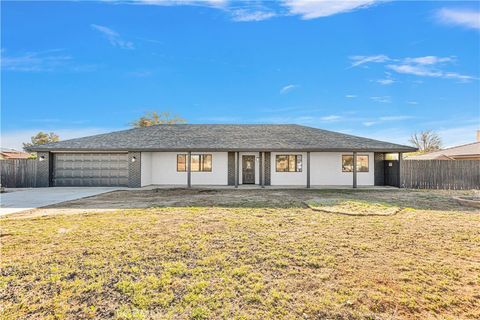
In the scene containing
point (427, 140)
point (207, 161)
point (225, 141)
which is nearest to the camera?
point (225, 141)

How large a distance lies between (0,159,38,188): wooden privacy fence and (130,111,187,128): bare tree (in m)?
24.4

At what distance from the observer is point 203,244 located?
15.3ft

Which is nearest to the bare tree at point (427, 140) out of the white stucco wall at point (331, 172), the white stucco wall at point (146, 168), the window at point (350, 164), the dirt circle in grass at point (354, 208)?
the white stucco wall at point (331, 172)

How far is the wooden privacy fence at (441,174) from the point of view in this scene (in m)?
14.5

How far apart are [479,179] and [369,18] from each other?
37.5 ft

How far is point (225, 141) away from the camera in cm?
1623

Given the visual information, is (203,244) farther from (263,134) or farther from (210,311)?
(263,134)

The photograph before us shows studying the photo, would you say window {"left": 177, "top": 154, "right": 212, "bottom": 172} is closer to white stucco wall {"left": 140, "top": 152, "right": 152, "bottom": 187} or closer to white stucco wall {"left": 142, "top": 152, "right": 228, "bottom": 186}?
white stucco wall {"left": 142, "top": 152, "right": 228, "bottom": 186}

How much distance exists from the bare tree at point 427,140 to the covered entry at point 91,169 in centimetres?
4552

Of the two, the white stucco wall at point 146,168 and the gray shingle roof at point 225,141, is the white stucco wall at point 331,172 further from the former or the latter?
the white stucco wall at point 146,168

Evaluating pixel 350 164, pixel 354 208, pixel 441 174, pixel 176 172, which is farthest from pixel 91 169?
pixel 441 174

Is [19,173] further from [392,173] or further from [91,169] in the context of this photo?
[392,173]

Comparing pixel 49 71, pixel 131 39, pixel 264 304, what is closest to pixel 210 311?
pixel 264 304

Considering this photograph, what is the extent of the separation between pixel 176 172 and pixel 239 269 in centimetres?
1369
